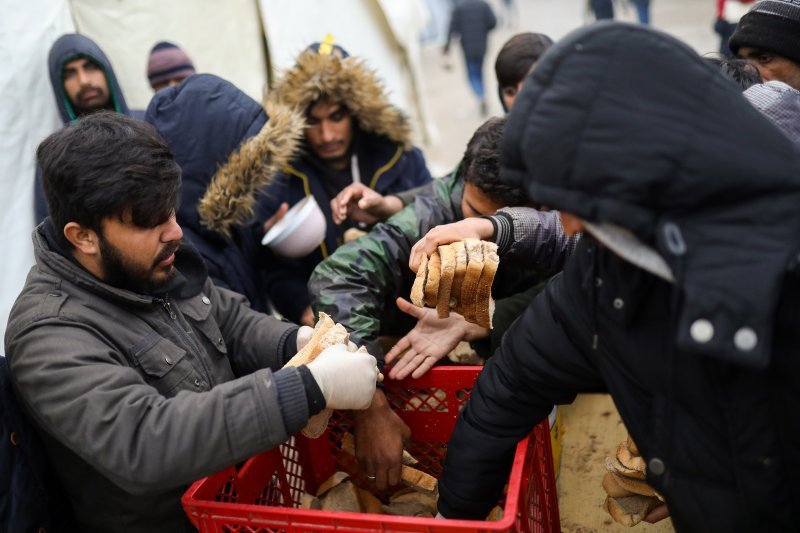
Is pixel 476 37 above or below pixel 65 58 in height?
below

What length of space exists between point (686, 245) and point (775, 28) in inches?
71.3

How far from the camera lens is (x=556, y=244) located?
1944 mm

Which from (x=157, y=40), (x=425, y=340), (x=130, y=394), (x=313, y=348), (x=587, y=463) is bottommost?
(x=587, y=463)

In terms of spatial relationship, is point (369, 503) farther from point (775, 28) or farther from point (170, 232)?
point (775, 28)

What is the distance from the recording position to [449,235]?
178 cm

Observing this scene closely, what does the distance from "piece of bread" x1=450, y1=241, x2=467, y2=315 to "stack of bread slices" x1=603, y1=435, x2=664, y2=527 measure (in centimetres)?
57

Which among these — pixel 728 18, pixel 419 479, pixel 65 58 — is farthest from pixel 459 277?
pixel 728 18

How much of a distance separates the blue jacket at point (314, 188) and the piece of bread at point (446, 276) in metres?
1.18

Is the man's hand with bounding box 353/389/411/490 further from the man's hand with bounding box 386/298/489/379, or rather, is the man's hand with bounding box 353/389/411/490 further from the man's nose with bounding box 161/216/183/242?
the man's nose with bounding box 161/216/183/242

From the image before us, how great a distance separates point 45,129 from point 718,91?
3292 mm

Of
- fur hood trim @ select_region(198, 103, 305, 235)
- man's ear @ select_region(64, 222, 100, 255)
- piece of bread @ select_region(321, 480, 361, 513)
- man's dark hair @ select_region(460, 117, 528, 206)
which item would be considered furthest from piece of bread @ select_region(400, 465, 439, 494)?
fur hood trim @ select_region(198, 103, 305, 235)

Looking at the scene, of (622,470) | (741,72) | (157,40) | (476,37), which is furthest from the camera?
(476,37)

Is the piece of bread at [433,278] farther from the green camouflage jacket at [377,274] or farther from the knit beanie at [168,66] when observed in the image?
the knit beanie at [168,66]

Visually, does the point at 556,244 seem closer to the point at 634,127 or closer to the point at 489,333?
the point at 489,333
